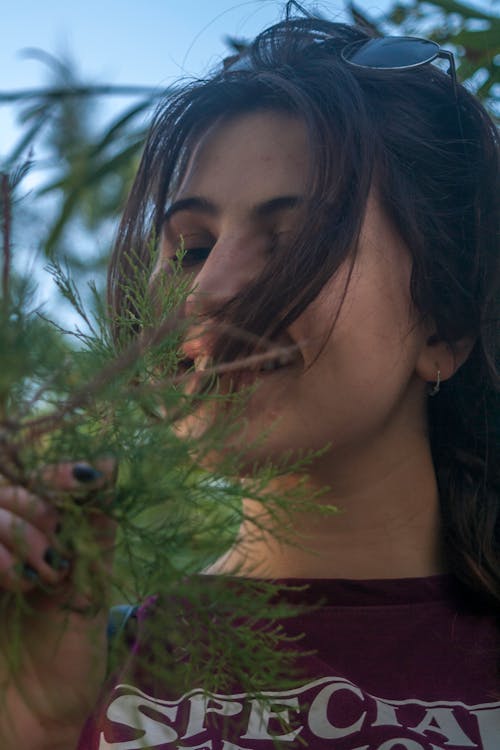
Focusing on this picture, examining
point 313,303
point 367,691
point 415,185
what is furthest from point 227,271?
point 367,691

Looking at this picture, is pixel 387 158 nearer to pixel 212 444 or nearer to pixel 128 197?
pixel 128 197

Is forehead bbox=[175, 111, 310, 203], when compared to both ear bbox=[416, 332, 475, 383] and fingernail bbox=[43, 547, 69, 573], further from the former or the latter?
fingernail bbox=[43, 547, 69, 573]

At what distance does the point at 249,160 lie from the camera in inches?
29.3

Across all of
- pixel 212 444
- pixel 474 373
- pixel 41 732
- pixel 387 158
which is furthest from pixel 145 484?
pixel 474 373

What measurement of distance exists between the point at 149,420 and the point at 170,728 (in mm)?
472

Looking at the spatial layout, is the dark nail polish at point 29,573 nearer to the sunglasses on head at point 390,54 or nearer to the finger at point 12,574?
the finger at point 12,574

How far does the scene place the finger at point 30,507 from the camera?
31 cm

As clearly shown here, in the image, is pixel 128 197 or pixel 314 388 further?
pixel 128 197

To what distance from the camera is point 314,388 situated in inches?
27.0

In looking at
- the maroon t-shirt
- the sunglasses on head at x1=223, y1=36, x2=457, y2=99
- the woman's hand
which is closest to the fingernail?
the woman's hand

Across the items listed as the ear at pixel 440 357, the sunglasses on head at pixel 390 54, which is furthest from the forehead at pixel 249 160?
the ear at pixel 440 357

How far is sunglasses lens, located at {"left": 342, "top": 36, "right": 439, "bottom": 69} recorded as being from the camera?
875 millimetres

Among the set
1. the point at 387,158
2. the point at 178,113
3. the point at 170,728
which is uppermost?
the point at 178,113

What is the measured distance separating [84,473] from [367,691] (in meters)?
0.54
